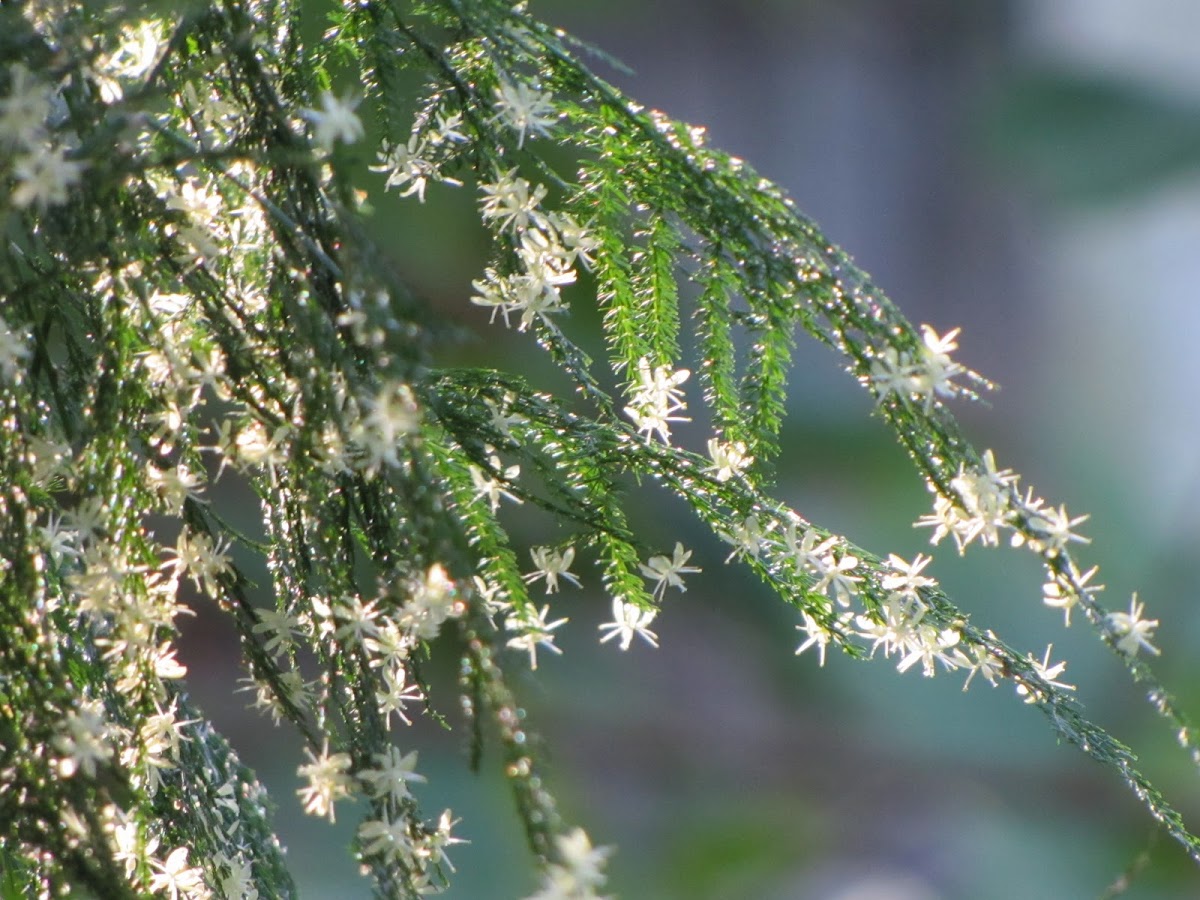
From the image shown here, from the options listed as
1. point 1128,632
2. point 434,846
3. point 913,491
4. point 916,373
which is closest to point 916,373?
point 916,373

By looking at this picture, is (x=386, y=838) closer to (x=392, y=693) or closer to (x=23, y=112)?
(x=392, y=693)

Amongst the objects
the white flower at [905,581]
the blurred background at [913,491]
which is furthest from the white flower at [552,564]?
the blurred background at [913,491]

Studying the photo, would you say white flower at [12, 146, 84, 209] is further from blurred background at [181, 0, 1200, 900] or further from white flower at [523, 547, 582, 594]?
blurred background at [181, 0, 1200, 900]

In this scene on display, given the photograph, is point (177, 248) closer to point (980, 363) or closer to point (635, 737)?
point (635, 737)

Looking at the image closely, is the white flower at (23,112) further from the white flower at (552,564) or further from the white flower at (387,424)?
the white flower at (552,564)

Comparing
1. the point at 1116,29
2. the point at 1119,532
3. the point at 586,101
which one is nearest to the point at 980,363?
the point at 1119,532

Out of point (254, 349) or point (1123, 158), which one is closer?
point (254, 349)
